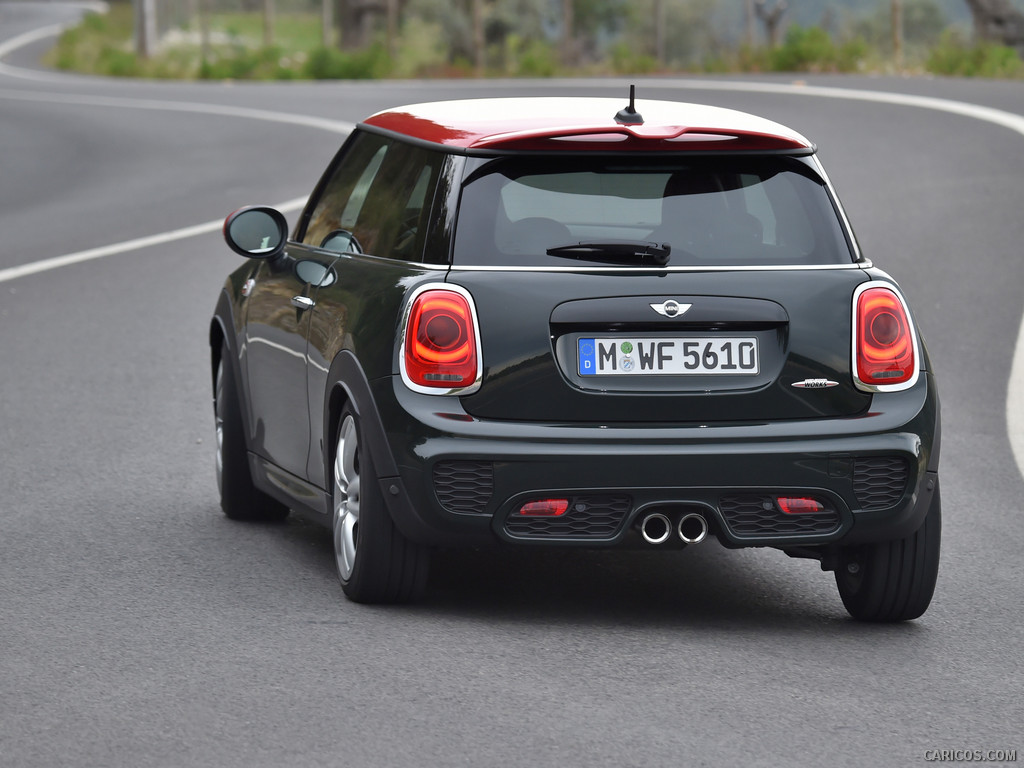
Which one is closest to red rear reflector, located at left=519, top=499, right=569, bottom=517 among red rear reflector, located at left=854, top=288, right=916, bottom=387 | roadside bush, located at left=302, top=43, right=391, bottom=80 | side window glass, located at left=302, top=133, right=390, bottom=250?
red rear reflector, located at left=854, top=288, right=916, bottom=387

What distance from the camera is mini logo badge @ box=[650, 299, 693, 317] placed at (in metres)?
5.86

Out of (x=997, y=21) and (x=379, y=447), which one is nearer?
(x=379, y=447)

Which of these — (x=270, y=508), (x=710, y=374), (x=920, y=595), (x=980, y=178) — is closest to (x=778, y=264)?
(x=710, y=374)

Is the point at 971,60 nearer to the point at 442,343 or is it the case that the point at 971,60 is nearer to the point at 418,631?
the point at 442,343

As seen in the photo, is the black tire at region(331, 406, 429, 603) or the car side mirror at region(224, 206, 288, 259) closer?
the black tire at region(331, 406, 429, 603)

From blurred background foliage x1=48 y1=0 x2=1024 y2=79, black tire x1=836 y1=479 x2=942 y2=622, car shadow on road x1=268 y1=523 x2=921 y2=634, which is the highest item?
black tire x1=836 y1=479 x2=942 y2=622

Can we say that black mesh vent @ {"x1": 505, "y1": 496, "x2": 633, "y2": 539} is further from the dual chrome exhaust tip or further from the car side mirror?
the car side mirror

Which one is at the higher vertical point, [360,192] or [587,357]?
[360,192]

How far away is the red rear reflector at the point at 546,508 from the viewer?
19.3 ft

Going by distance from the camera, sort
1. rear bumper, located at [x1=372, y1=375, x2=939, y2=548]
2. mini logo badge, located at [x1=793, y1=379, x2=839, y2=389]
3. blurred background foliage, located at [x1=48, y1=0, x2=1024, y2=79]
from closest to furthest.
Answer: rear bumper, located at [x1=372, y1=375, x2=939, y2=548]
mini logo badge, located at [x1=793, y1=379, x2=839, y2=389]
blurred background foliage, located at [x1=48, y1=0, x2=1024, y2=79]

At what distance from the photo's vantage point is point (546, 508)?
5.88 meters

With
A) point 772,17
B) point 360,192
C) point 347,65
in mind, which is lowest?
point 347,65

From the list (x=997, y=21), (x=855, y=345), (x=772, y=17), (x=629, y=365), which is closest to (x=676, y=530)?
(x=629, y=365)

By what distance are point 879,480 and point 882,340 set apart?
424mm
